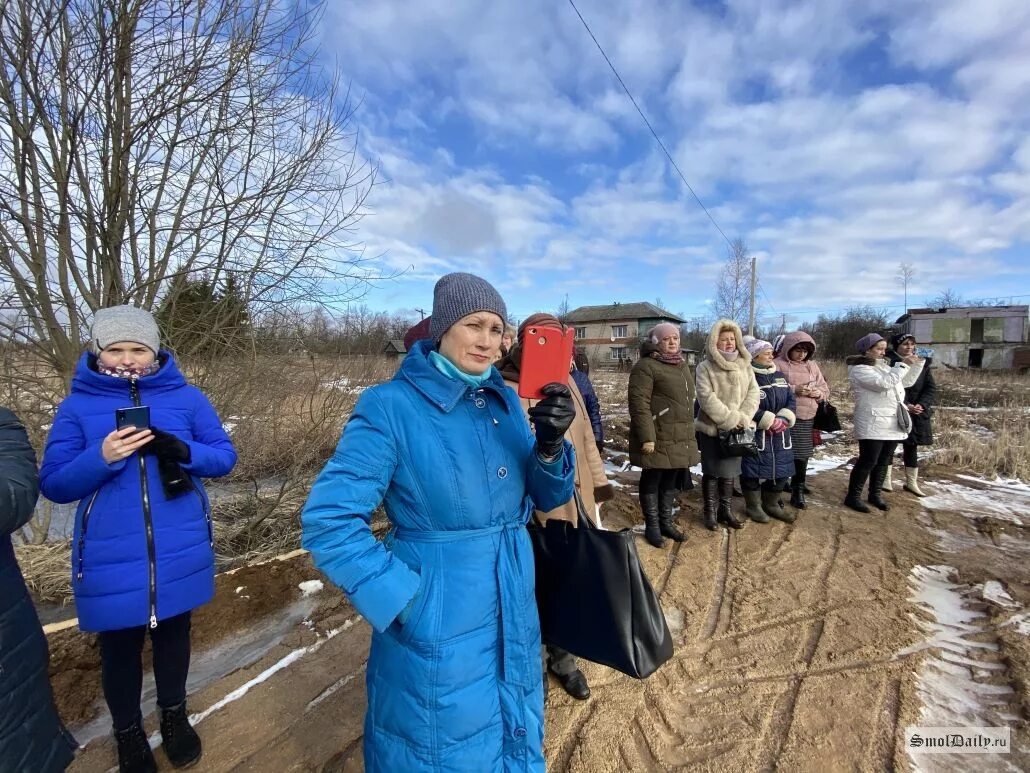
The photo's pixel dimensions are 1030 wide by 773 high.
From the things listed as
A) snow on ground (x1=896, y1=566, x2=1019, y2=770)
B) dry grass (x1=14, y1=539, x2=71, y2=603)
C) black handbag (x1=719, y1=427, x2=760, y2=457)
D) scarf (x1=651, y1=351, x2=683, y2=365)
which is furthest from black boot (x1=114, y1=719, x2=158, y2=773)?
black handbag (x1=719, y1=427, x2=760, y2=457)

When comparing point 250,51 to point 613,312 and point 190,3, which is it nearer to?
point 190,3

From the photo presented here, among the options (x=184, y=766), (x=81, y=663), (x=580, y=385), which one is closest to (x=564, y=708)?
(x=184, y=766)

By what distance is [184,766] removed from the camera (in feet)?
6.93

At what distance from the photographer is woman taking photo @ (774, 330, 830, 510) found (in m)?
5.13

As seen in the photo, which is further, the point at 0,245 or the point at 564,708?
the point at 0,245

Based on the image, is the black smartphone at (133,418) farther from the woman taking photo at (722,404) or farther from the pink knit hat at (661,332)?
the woman taking photo at (722,404)

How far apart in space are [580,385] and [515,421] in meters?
2.17

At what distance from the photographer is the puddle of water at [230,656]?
2.46m

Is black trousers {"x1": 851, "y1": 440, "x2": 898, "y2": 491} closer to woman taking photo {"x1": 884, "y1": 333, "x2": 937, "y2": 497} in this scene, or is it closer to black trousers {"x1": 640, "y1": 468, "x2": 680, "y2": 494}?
woman taking photo {"x1": 884, "y1": 333, "x2": 937, "y2": 497}

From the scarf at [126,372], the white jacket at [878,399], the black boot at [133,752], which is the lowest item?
the black boot at [133,752]

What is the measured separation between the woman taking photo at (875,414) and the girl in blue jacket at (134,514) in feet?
19.0

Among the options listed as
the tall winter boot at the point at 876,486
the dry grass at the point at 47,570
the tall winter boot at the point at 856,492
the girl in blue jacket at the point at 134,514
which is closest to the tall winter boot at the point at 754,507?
the tall winter boot at the point at 856,492

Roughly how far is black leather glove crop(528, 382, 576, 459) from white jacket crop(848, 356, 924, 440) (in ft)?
16.3

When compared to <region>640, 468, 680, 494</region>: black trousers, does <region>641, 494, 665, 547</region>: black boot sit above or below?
below
